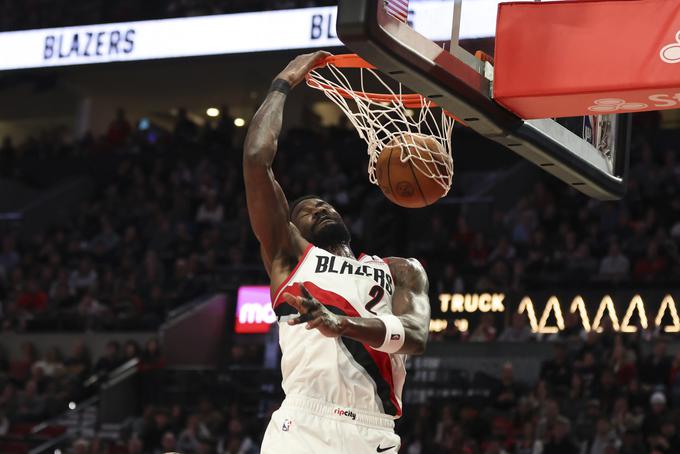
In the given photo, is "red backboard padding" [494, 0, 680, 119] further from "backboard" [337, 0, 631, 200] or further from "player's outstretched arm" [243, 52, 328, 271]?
"player's outstretched arm" [243, 52, 328, 271]

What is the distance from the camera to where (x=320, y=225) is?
175 inches

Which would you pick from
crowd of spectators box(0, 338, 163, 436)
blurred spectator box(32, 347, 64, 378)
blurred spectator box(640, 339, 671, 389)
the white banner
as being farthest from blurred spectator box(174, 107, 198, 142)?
blurred spectator box(640, 339, 671, 389)

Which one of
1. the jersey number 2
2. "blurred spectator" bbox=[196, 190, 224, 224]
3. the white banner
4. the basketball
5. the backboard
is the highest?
the white banner

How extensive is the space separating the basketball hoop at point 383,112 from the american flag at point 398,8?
0.79m

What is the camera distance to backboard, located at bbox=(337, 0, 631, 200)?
378 centimetres

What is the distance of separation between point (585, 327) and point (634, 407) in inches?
81.3

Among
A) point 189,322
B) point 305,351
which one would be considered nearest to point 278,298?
point 305,351

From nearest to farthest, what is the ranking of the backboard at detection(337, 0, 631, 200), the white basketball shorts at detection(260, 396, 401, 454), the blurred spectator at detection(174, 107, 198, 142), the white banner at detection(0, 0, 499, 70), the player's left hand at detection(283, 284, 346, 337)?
the player's left hand at detection(283, 284, 346, 337) → the backboard at detection(337, 0, 631, 200) → the white basketball shorts at detection(260, 396, 401, 454) → the white banner at detection(0, 0, 499, 70) → the blurred spectator at detection(174, 107, 198, 142)

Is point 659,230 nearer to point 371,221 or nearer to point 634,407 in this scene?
point 634,407

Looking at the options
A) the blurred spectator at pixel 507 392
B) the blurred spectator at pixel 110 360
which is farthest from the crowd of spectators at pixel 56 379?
the blurred spectator at pixel 507 392

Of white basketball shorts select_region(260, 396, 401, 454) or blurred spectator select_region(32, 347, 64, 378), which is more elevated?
blurred spectator select_region(32, 347, 64, 378)

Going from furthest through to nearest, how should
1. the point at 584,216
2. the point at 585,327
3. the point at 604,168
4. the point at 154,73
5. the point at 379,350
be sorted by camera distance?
the point at 154,73 < the point at 584,216 < the point at 585,327 < the point at 604,168 < the point at 379,350

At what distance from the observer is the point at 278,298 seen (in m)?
4.26

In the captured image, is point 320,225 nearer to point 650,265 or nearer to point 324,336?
point 324,336
